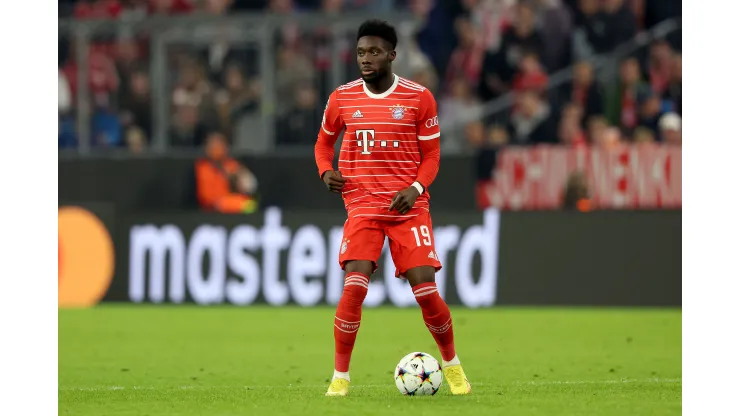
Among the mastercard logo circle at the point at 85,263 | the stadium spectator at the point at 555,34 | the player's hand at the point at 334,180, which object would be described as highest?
the stadium spectator at the point at 555,34

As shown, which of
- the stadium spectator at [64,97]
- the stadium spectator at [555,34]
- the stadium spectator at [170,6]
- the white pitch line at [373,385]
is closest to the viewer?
the white pitch line at [373,385]

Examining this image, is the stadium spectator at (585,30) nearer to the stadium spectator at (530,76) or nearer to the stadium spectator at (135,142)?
the stadium spectator at (530,76)

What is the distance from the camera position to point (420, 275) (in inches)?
320

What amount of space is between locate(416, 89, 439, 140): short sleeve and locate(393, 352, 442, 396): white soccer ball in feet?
4.16

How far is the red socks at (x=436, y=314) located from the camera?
8148 millimetres

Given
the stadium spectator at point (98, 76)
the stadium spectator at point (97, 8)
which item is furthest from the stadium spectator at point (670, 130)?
the stadium spectator at point (97, 8)

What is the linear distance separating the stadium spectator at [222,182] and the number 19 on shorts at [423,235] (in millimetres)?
9145

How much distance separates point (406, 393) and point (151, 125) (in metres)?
10.1

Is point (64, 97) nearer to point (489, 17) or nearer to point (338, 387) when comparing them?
point (489, 17)

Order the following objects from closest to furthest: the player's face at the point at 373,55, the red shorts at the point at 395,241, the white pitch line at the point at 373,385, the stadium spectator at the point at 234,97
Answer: the player's face at the point at 373,55 < the red shorts at the point at 395,241 < the white pitch line at the point at 373,385 < the stadium spectator at the point at 234,97

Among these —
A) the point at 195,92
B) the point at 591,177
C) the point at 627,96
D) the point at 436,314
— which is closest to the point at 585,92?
the point at 627,96

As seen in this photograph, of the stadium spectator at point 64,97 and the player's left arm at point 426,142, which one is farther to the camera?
the stadium spectator at point 64,97

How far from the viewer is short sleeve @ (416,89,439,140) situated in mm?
8281

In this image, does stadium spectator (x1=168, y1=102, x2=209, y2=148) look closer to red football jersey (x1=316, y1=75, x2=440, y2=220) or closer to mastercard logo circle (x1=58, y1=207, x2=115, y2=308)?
mastercard logo circle (x1=58, y1=207, x2=115, y2=308)
